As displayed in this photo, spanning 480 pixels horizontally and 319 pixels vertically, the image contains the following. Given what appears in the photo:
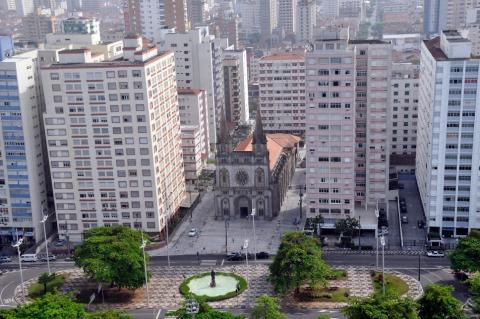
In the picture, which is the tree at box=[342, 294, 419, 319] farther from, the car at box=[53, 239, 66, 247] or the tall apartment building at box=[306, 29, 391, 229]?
the car at box=[53, 239, 66, 247]

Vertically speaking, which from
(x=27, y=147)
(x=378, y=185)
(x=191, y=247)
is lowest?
(x=191, y=247)

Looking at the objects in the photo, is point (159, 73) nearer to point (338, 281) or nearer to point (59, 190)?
point (59, 190)

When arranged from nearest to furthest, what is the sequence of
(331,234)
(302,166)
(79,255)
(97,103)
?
(79,255), (97,103), (331,234), (302,166)

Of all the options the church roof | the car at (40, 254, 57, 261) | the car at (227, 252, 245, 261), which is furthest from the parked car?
the church roof

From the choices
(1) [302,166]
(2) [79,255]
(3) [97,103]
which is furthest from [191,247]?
(1) [302,166]

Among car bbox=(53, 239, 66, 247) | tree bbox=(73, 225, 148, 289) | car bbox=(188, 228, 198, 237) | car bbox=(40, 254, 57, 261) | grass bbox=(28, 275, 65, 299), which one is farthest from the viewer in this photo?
car bbox=(188, 228, 198, 237)

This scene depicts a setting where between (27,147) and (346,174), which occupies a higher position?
(27,147)

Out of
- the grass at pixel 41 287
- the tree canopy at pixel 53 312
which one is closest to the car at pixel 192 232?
the grass at pixel 41 287
